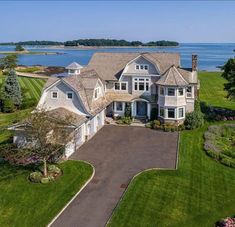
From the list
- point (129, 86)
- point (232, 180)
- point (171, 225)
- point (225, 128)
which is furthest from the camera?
point (129, 86)

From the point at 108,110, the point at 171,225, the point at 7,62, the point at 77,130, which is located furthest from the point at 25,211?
the point at 7,62

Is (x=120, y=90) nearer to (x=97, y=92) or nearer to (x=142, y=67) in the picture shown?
(x=142, y=67)

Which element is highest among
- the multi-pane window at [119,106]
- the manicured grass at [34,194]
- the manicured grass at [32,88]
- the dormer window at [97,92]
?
the dormer window at [97,92]

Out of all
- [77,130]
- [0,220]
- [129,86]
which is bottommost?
[0,220]

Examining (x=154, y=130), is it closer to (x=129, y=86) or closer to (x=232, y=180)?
(x=129, y=86)

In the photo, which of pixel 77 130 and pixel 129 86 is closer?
pixel 77 130

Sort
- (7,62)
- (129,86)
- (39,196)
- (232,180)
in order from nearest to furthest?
1. (39,196)
2. (232,180)
3. (129,86)
4. (7,62)

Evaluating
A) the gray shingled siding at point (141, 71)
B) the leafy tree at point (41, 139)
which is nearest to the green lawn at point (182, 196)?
the leafy tree at point (41, 139)

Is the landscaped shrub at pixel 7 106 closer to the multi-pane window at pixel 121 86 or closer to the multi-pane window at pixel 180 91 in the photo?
the multi-pane window at pixel 121 86
